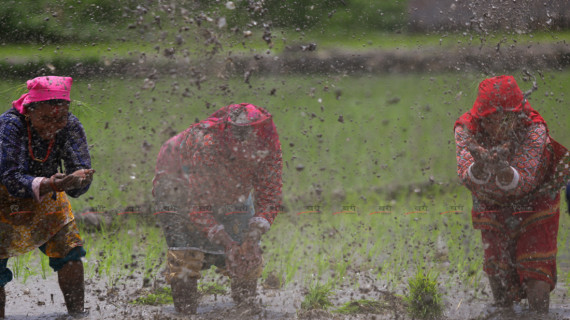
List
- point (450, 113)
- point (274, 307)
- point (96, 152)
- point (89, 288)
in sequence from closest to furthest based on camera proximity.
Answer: point (274, 307) < point (89, 288) < point (96, 152) < point (450, 113)

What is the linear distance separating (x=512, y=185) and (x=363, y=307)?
108 centimetres

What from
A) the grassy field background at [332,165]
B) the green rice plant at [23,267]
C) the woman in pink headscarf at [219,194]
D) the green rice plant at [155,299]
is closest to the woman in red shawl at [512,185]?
the grassy field background at [332,165]

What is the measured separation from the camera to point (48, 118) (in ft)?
9.36

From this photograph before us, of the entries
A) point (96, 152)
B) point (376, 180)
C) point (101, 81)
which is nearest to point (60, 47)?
point (101, 81)

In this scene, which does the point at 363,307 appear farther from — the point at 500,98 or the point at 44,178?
the point at 44,178

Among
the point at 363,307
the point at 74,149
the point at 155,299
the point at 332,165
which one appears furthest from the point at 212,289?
the point at 332,165

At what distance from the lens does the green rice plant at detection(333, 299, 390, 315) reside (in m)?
3.34

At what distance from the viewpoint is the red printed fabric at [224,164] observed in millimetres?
3004

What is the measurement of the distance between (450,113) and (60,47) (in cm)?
298

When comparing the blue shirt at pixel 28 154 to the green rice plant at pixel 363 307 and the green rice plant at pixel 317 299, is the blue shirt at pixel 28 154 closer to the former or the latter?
the green rice plant at pixel 317 299

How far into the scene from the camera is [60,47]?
13.9ft

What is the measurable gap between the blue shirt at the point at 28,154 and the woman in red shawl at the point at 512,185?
1969mm

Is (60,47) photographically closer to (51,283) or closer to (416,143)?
(51,283)

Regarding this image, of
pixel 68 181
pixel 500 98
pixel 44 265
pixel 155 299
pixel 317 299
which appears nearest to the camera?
pixel 68 181
